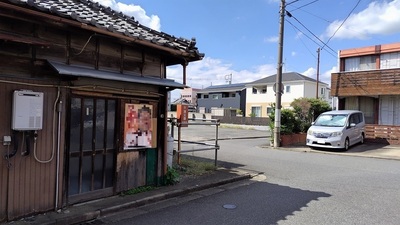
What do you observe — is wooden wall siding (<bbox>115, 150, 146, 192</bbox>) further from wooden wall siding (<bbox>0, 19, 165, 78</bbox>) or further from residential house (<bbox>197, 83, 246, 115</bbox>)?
residential house (<bbox>197, 83, 246, 115</bbox>)

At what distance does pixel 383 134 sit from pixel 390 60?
15.5 feet

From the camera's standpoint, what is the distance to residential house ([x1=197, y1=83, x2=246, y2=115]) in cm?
4875

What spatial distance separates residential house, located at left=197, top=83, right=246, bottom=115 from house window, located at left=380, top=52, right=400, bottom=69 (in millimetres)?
29170

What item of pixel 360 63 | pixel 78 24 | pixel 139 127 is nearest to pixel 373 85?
pixel 360 63

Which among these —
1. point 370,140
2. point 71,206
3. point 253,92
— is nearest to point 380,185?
point 71,206

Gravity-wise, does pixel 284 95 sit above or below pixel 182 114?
above

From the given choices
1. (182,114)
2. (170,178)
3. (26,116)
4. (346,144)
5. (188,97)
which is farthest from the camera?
(188,97)

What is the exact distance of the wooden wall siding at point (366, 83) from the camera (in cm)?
1750

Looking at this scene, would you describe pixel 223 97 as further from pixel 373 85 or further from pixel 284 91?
pixel 373 85

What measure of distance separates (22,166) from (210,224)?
10.3ft

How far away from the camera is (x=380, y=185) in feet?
25.4

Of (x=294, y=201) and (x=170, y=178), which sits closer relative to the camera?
(x=294, y=201)

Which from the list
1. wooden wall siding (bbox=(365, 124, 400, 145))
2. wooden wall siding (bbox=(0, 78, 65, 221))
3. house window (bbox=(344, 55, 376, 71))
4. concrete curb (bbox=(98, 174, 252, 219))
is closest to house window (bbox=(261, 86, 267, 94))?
house window (bbox=(344, 55, 376, 71))

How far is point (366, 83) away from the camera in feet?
61.0
